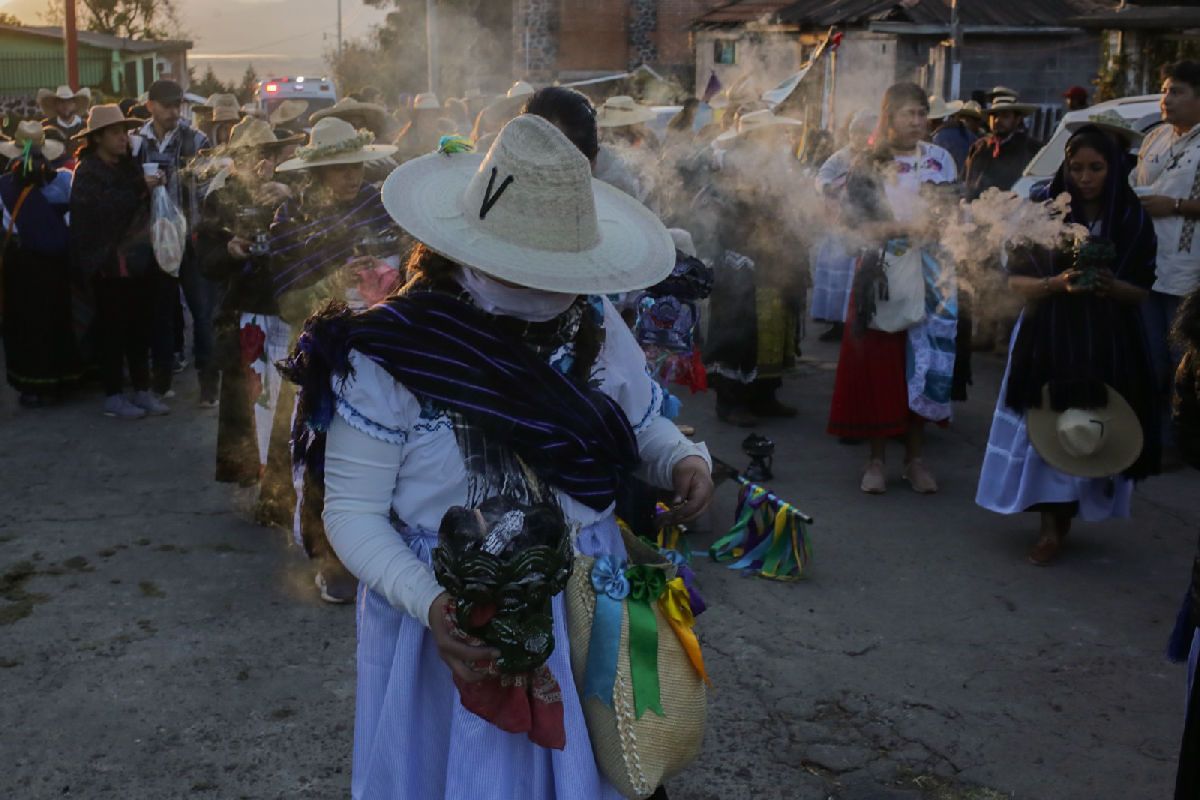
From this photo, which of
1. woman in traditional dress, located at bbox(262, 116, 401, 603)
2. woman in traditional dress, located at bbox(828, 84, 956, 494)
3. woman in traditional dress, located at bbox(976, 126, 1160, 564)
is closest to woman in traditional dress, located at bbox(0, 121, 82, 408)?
woman in traditional dress, located at bbox(262, 116, 401, 603)

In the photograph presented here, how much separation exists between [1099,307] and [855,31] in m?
15.2

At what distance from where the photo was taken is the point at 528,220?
7.84ft

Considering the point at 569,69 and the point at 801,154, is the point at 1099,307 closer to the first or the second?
the point at 801,154

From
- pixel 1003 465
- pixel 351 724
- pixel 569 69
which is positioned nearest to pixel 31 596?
pixel 351 724

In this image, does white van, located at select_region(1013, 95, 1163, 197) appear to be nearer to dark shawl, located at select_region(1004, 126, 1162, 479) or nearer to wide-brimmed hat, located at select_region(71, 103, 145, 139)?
dark shawl, located at select_region(1004, 126, 1162, 479)

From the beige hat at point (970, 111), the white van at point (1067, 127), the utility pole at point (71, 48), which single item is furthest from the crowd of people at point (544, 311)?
the utility pole at point (71, 48)

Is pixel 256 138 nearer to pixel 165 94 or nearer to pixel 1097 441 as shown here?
pixel 165 94

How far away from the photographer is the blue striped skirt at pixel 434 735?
7.84 ft

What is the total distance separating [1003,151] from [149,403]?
7.04 meters

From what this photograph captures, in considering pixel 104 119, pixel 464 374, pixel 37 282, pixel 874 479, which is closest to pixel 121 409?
pixel 37 282

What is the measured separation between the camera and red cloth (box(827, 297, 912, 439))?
6.91m

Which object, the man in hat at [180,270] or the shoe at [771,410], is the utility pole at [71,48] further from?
the shoe at [771,410]

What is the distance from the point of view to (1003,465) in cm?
591

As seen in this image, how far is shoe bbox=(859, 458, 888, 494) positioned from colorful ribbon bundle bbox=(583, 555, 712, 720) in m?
4.62
